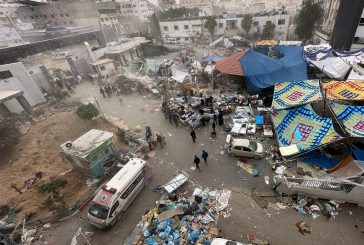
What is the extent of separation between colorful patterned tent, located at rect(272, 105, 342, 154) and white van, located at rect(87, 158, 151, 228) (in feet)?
29.0

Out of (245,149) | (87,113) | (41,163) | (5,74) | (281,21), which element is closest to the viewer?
(245,149)

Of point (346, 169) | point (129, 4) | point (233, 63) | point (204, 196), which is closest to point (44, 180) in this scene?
point (204, 196)

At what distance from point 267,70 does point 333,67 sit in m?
6.74

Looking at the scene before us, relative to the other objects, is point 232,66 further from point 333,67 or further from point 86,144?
point 86,144

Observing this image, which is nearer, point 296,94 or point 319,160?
point 319,160

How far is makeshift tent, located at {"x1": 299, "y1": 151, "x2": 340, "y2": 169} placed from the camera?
11445 mm

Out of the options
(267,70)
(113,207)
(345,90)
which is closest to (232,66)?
(267,70)

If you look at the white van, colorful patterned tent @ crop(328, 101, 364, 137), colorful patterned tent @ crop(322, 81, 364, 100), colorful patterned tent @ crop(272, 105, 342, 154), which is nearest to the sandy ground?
the white van

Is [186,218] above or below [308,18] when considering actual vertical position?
below

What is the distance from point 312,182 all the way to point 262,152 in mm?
3287

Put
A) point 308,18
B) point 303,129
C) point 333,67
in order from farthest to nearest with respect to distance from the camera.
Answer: point 308,18 < point 333,67 < point 303,129

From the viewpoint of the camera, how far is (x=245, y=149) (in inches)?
495

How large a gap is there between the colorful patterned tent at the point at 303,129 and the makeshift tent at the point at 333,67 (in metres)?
9.81

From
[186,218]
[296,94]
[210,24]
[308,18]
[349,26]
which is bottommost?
[186,218]
